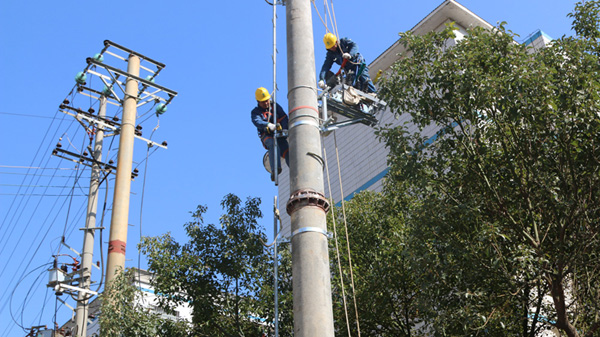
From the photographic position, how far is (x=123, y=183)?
14.5 m

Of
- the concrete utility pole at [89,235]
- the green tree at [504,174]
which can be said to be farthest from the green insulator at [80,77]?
the green tree at [504,174]

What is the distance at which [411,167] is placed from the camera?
34.8 ft

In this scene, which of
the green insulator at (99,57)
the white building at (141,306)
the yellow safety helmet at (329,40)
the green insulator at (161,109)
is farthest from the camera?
the green insulator at (161,109)

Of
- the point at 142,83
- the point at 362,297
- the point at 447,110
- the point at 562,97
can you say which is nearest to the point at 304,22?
the point at 447,110

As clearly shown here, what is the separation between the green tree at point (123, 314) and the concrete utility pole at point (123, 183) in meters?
0.43

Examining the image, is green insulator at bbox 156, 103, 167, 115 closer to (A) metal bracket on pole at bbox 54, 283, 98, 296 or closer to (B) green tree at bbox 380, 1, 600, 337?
(A) metal bracket on pole at bbox 54, 283, 98, 296

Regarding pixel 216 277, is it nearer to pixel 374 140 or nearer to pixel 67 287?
pixel 67 287

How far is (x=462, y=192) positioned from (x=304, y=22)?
4.25 meters

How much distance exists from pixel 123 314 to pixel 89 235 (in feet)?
12.7

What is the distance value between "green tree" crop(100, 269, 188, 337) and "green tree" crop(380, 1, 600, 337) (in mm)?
5110

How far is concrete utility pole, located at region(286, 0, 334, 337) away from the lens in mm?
5938

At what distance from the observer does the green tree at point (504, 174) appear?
9625mm

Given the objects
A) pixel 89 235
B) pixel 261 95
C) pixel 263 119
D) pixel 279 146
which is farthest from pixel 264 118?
pixel 89 235

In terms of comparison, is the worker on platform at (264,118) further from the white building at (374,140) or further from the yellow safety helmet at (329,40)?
the white building at (374,140)
